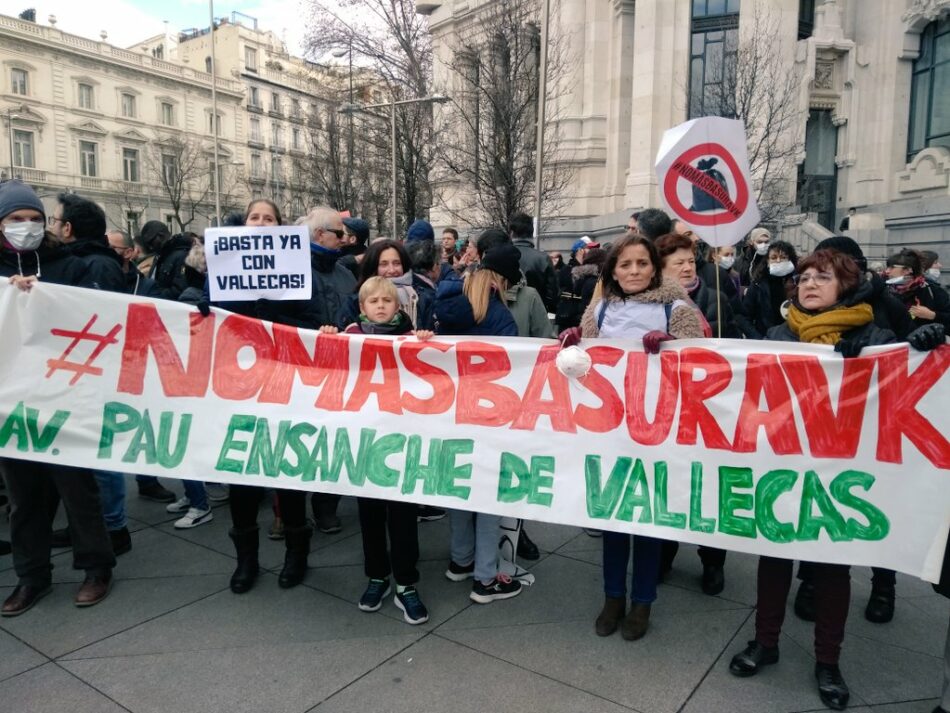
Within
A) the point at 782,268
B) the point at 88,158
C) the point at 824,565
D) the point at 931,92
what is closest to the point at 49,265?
the point at 824,565

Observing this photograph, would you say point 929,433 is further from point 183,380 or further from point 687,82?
point 687,82

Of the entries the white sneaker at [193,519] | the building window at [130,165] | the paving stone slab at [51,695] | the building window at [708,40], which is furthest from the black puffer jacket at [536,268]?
the building window at [130,165]

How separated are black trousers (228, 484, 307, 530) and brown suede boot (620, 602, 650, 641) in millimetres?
1844

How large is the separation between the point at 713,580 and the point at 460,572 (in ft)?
4.67

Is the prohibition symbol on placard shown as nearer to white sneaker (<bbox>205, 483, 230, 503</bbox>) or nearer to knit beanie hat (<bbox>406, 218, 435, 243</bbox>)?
knit beanie hat (<bbox>406, 218, 435, 243</bbox>)

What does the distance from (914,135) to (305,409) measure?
2515 centimetres

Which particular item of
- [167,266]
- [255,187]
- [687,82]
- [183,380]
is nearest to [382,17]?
[687,82]

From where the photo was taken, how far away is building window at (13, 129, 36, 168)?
4994 centimetres

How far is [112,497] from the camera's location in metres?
4.54

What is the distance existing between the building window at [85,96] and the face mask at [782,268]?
60.0m

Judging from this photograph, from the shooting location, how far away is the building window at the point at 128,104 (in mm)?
56688

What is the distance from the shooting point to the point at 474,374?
12.3 ft

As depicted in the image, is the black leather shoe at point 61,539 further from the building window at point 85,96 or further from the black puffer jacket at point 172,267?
the building window at point 85,96

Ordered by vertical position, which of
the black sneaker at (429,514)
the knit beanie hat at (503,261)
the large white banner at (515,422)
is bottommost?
the black sneaker at (429,514)
